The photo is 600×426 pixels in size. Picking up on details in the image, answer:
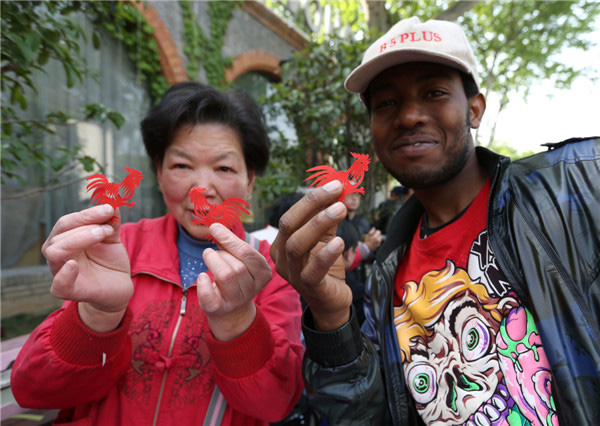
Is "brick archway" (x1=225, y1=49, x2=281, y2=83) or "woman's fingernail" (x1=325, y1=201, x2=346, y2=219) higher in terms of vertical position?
"brick archway" (x1=225, y1=49, x2=281, y2=83)

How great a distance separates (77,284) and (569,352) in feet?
4.73

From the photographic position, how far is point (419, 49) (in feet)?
4.43

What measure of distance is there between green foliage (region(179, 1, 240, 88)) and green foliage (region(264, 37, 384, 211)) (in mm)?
2227

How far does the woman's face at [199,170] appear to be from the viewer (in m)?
1.40

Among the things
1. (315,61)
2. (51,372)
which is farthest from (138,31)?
(51,372)

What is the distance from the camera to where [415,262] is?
1587 mm

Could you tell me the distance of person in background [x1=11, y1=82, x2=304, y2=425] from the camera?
3.49 feet

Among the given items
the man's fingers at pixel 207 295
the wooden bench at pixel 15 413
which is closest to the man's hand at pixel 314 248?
the man's fingers at pixel 207 295

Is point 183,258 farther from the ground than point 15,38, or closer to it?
closer to it

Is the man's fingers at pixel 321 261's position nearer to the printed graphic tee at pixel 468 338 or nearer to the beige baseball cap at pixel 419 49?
the printed graphic tee at pixel 468 338

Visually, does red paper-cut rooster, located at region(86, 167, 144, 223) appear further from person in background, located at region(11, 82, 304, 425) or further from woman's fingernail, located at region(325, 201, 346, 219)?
woman's fingernail, located at region(325, 201, 346, 219)

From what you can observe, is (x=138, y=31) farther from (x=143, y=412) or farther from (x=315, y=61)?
(x=143, y=412)

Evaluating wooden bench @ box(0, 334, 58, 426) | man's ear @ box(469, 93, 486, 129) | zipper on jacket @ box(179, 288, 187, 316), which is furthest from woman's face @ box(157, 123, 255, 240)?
wooden bench @ box(0, 334, 58, 426)

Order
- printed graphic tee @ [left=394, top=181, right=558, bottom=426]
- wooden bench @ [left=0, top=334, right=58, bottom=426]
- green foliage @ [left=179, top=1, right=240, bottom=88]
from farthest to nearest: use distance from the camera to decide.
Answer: green foliage @ [left=179, top=1, right=240, bottom=88] < wooden bench @ [left=0, top=334, right=58, bottom=426] < printed graphic tee @ [left=394, top=181, right=558, bottom=426]
